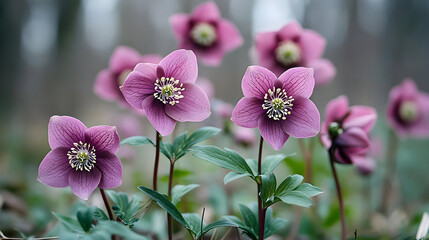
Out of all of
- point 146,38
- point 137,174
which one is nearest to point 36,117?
point 146,38

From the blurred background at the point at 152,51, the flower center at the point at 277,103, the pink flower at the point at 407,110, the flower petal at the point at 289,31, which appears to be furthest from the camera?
the blurred background at the point at 152,51

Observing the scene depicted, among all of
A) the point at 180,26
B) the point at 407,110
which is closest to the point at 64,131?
the point at 180,26

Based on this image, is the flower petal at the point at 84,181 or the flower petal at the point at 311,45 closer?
the flower petal at the point at 84,181

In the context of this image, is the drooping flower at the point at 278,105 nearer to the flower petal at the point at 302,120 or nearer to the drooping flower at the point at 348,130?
the flower petal at the point at 302,120

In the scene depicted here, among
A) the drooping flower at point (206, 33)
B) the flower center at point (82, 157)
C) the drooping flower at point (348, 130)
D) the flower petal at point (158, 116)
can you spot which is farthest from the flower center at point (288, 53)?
the flower center at point (82, 157)

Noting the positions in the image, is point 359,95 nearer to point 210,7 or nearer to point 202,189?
point 202,189

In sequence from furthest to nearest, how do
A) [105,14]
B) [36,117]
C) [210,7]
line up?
[105,14]
[36,117]
[210,7]

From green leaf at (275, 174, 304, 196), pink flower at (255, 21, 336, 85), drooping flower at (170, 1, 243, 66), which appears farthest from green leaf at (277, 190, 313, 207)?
drooping flower at (170, 1, 243, 66)

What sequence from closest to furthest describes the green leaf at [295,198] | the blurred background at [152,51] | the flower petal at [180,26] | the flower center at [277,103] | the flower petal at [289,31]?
the green leaf at [295,198] < the flower center at [277,103] < the flower petal at [289,31] < the flower petal at [180,26] < the blurred background at [152,51]
